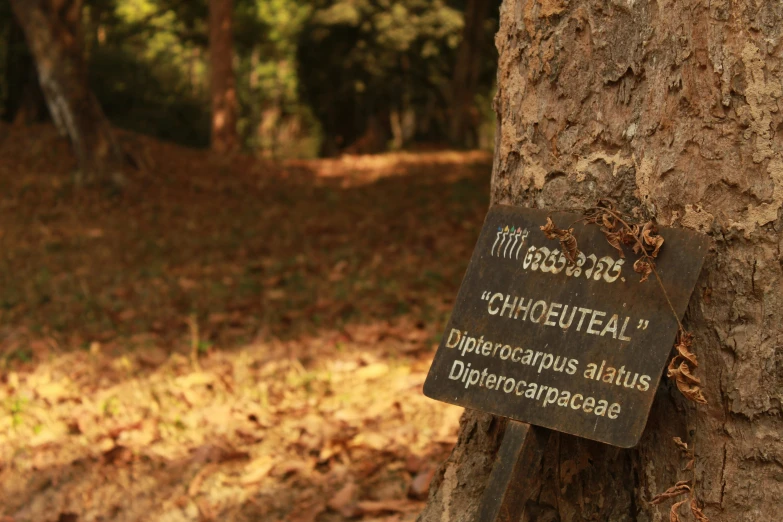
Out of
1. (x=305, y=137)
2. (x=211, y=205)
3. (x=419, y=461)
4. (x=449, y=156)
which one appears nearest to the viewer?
(x=419, y=461)

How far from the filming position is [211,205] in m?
10.5

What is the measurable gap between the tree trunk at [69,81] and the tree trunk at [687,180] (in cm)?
903

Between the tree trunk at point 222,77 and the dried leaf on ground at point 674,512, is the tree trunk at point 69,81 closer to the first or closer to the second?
the tree trunk at point 222,77

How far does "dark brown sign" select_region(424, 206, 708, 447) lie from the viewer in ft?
6.98

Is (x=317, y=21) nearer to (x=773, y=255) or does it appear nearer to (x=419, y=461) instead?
(x=419, y=461)

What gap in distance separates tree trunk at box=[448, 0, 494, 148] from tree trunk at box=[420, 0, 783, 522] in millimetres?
13272

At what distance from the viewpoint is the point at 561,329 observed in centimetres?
226

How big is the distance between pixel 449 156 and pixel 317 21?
5341mm

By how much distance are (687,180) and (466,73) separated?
14001 millimetres

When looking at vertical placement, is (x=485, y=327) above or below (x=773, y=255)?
below

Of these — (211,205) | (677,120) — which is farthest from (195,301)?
(677,120)

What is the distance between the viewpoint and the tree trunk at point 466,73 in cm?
1546

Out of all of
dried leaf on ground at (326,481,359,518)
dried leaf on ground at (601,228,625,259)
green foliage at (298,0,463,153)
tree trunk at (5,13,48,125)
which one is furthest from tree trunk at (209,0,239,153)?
dried leaf on ground at (601,228,625,259)

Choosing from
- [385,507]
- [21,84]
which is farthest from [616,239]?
[21,84]
